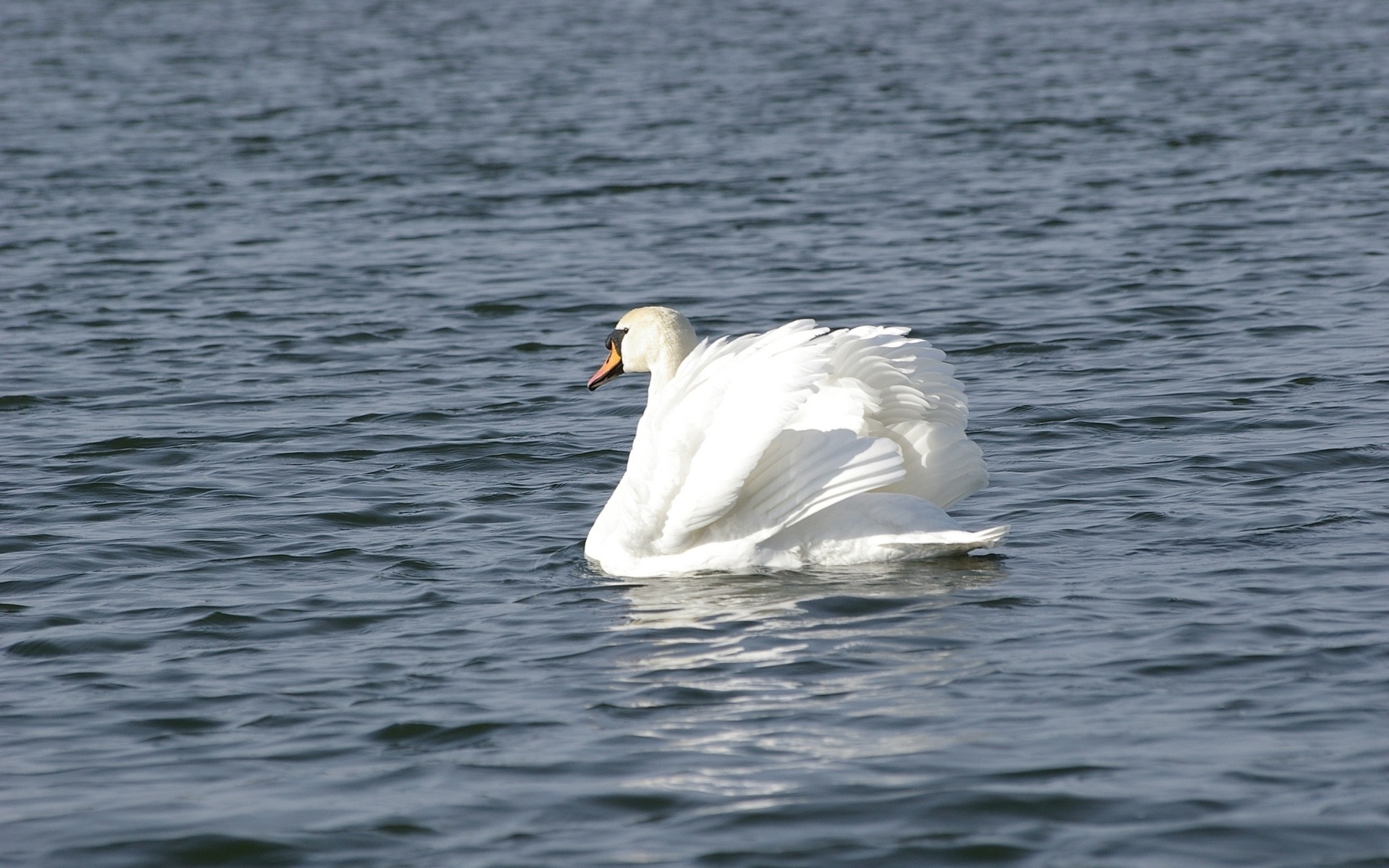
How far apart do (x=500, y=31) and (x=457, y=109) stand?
12.3m

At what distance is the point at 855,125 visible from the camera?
24594 millimetres

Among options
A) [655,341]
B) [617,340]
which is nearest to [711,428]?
[655,341]

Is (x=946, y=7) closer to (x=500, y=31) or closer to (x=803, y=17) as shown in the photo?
(x=803, y=17)

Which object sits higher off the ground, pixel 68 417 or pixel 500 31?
pixel 500 31

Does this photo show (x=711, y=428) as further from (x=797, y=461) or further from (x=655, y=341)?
(x=655, y=341)

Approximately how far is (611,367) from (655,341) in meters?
0.50

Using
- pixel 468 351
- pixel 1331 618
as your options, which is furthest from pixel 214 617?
pixel 468 351

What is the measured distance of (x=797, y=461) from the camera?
8.30 metres

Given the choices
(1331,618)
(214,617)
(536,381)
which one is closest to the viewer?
(1331,618)

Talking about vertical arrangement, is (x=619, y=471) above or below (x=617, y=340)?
below

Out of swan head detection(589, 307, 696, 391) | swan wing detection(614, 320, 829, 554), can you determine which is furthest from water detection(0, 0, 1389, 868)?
swan head detection(589, 307, 696, 391)

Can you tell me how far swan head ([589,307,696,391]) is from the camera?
964 centimetres

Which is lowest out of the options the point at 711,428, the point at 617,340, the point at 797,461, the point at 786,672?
the point at 786,672

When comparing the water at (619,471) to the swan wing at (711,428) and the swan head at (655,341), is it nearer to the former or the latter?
the swan wing at (711,428)
